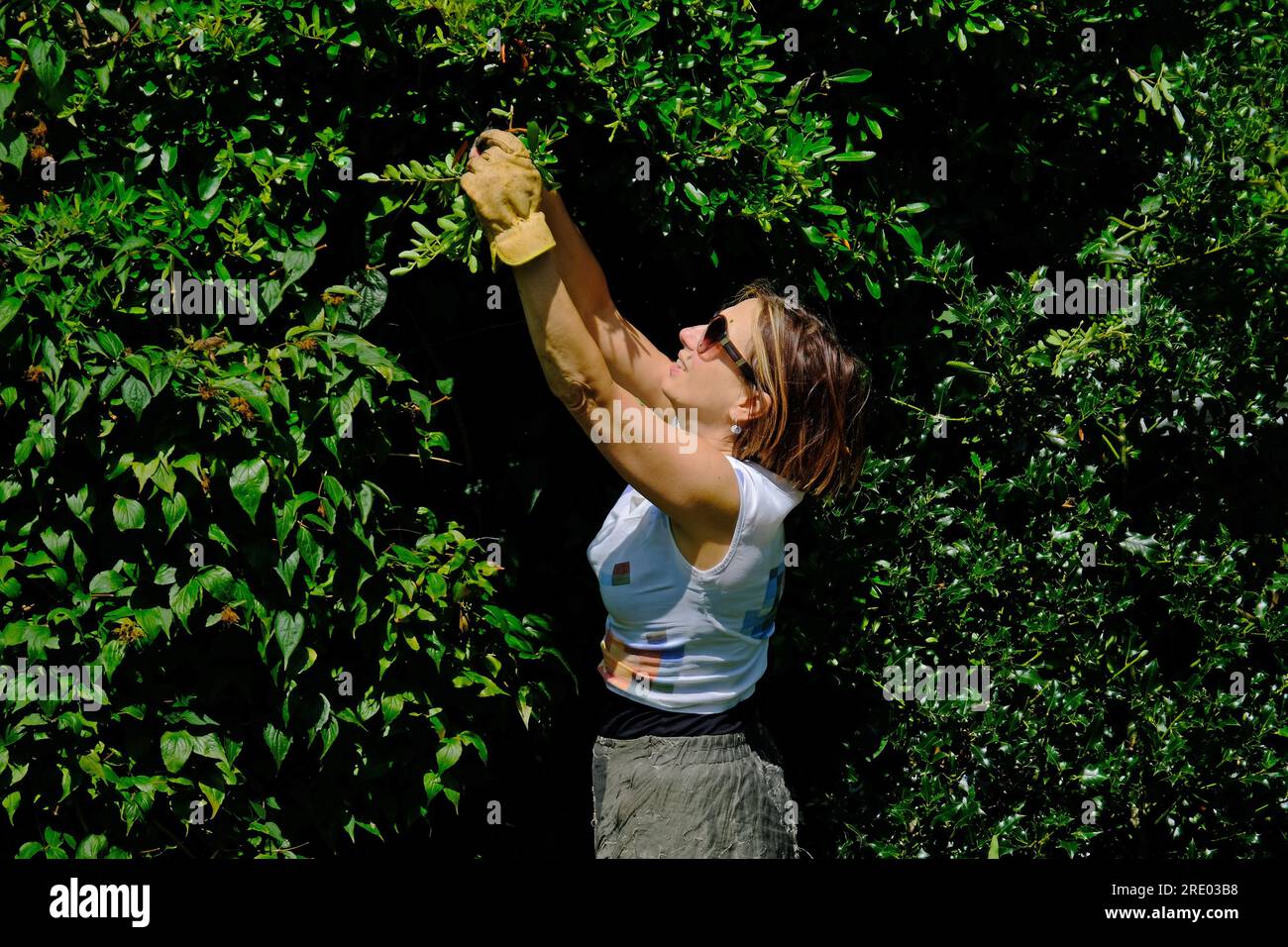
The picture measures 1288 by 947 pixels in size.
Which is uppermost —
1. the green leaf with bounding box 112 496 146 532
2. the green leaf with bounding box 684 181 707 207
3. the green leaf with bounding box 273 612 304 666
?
the green leaf with bounding box 684 181 707 207

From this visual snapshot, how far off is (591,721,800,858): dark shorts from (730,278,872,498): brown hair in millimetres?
570

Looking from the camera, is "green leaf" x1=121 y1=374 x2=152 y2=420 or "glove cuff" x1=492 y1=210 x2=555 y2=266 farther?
"green leaf" x1=121 y1=374 x2=152 y2=420

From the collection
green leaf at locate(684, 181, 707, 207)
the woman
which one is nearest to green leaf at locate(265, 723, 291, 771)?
the woman

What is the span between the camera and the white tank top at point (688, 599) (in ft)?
8.71

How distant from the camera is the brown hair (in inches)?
108

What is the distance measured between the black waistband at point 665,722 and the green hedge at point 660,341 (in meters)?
0.35

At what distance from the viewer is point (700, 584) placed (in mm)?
2656

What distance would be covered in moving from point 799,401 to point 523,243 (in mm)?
668

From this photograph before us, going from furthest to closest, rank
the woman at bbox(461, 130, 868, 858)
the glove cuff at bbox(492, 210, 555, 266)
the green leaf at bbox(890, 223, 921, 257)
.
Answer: the green leaf at bbox(890, 223, 921, 257)
the woman at bbox(461, 130, 868, 858)
the glove cuff at bbox(492, 210, 555, 266)

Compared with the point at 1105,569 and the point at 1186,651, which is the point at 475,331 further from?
the point at 1186,651

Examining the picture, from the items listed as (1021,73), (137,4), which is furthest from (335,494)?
(1021,73)

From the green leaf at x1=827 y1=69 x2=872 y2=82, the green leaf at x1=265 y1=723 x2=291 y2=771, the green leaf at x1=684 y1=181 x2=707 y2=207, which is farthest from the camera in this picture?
the green leaf at x1=827 y1=69 x2=872 y2=82

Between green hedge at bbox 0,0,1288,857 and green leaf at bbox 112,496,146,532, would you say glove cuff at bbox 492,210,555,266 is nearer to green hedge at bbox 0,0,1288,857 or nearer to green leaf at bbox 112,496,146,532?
green hedge at bbox 0,0,1288,857

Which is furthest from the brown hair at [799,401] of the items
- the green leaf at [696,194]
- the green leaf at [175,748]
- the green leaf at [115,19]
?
the green leaf at [115,19]
